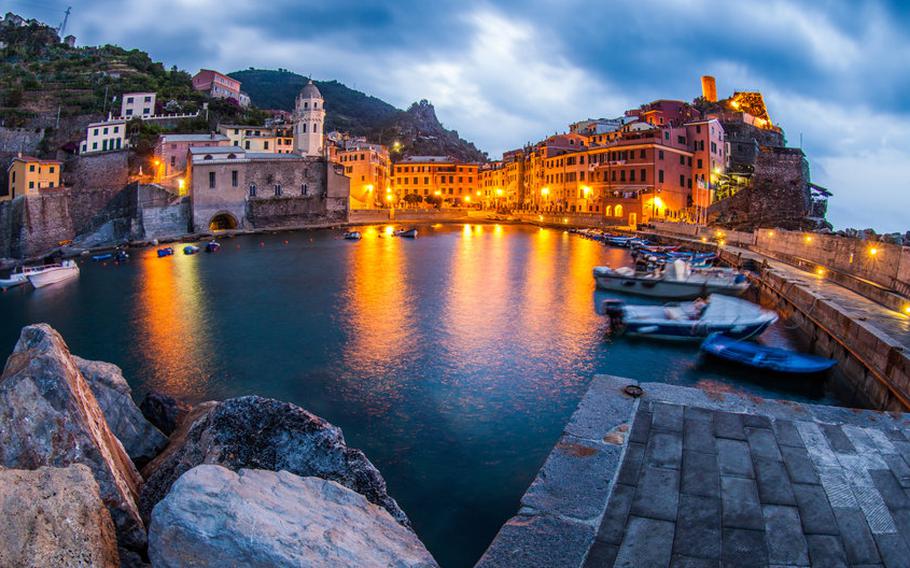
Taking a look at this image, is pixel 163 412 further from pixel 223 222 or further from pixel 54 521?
pixel 223 222

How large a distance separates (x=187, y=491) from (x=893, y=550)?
18.1ft

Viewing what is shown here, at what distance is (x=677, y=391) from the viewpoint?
744 centimetres

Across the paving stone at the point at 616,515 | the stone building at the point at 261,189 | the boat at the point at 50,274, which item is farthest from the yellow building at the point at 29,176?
the paving stone at the point at 616,515

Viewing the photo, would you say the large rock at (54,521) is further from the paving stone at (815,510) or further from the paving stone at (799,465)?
the paving stone at (799,465)

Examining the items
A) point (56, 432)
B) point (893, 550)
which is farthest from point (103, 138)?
point (893, 550)

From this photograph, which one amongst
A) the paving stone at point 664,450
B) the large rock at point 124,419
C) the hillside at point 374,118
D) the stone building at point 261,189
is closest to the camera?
the paving stone at point 664,450

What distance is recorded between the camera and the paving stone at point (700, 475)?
507cm

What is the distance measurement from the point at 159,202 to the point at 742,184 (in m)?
64.5

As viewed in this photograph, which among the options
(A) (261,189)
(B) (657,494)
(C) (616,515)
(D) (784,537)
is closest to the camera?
(D) (784,537)

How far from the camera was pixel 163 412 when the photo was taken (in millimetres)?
9898

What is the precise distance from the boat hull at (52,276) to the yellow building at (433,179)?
220 feet

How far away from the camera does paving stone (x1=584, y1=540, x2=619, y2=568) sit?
4.16 m

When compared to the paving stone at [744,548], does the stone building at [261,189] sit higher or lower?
higher

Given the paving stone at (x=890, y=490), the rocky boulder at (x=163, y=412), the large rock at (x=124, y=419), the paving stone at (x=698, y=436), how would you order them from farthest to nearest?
1. the rocky boulder at (x=163, y=412)
2. the large rock at (x=124, y=419)
3. the paving stone at (x=698, y=436)
4. the paving stone at (x=890, y=490)
